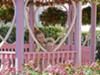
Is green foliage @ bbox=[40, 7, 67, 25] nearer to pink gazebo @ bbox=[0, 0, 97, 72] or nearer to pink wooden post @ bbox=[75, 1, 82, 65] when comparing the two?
pink gazebo @ bbox=[0, 0, 97, 72]

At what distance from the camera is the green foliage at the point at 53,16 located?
15.5 metres

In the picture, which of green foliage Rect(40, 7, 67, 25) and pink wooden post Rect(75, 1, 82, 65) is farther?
green foliage Rect(40, 7, 67, 25)

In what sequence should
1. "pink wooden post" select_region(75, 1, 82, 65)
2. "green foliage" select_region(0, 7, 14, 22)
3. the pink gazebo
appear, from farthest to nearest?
"green foliage" select_region(0, 7, 14, 22) → "pink wooden post" select_region(75, 1, 82, 65) → the pink gazebo

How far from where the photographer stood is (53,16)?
1574cm

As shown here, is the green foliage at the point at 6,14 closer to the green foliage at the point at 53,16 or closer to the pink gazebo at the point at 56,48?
the green foliage at the point at 53,16

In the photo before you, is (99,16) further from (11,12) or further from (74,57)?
(74,57)

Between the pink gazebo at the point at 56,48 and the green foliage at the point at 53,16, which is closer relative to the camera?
the pink gazebo at the point at 56,48

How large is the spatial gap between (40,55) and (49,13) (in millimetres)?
6659

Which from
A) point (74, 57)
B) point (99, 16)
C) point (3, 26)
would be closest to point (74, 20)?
point (74, 57)

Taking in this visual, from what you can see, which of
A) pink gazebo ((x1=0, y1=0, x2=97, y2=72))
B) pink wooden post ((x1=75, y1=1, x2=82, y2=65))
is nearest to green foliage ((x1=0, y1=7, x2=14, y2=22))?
pink gazebo ((x1=0, y1=0, x2=97, y2=72))

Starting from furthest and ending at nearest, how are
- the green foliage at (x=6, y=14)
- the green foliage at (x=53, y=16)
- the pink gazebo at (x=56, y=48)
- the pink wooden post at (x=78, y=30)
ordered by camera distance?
1. the green foliage at (x=53, y=16)
2. the green foliage at (x=6, y=14)
3. the pink wooden post at (x=78, y=30)
4. the pink gazebo at (x=56, y=48)

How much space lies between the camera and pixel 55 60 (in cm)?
938

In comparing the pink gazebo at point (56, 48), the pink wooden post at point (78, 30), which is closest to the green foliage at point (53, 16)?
the pink gazebo at point (56, 48)

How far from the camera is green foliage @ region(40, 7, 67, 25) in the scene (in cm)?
1552
